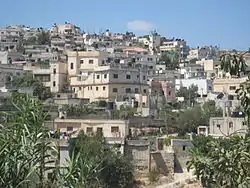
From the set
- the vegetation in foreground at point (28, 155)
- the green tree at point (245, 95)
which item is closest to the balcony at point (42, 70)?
the vegetation in foreground at point (28, 155)

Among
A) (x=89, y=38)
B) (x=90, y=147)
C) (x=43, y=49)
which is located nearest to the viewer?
(x=90, y=147)

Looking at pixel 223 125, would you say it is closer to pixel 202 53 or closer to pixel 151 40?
pixel 202 53

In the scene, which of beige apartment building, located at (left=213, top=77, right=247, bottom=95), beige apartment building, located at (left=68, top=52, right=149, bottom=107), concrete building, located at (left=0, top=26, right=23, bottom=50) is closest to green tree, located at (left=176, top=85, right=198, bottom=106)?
beige apartment building, located at (left=213, top=77, right=247, bottom=95)

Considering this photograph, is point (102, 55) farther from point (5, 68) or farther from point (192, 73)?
point (192, 73)

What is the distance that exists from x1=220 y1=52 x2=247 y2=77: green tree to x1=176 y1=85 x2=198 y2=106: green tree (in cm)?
3722

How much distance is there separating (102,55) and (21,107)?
1443 inches

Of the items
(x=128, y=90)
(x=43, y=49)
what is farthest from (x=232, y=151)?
(x=43, y=49)

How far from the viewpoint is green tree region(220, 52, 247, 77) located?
26.7 ft

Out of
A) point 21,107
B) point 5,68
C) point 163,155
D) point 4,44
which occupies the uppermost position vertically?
point 4,44

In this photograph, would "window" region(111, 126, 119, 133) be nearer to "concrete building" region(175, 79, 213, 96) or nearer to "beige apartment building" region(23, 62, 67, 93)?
"beige apartment building" region(23, 62, 67, 93)

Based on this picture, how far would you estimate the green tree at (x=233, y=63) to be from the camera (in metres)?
8.13

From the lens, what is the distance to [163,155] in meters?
26.6

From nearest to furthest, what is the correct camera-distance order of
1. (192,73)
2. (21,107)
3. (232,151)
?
(232,151) < (21,107) < (192,73)

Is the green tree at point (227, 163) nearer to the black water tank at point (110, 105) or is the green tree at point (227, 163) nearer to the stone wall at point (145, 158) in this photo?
the stone wall at point (145, 158)
